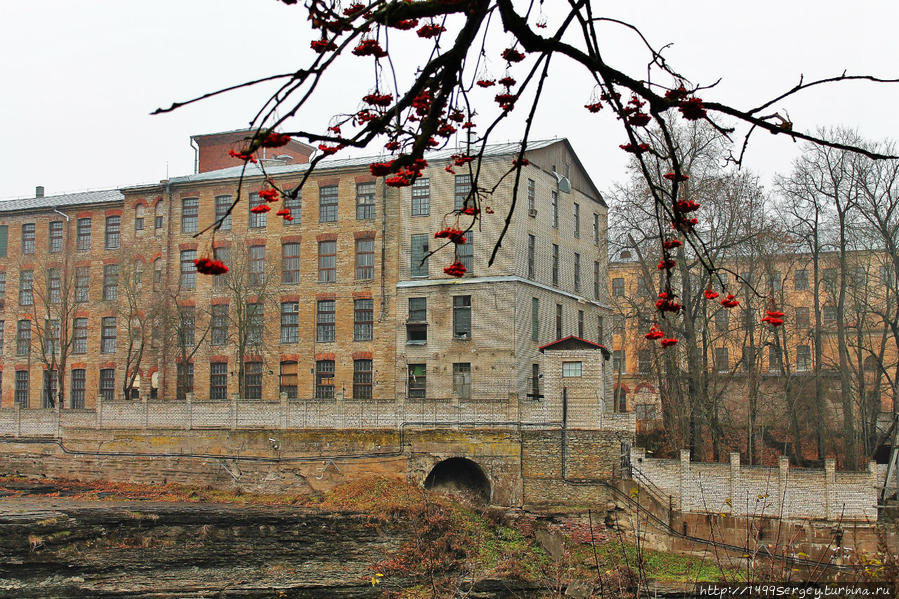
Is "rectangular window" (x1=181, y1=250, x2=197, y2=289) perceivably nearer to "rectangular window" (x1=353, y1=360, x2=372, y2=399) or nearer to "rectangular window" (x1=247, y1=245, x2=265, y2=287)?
"rectangular window" (x1=247, y1=245, x2=265, y2=287)

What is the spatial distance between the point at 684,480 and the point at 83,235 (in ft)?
104

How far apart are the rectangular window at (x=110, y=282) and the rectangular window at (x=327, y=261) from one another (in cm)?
1064

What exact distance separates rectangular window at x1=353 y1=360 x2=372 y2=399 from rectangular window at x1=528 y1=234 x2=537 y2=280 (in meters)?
7.90

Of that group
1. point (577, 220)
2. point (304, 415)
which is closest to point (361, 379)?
point (304, 415)

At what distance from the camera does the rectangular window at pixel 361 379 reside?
40.2 metres

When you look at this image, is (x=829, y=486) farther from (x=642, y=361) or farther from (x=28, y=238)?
(x=28, y=238)

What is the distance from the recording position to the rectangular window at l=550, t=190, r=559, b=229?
40938 millimetres

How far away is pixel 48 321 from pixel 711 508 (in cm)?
3155

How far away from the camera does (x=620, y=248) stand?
3622cm

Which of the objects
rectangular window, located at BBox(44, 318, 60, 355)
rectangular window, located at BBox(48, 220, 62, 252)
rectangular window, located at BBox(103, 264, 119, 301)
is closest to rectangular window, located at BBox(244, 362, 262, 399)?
rectangular window, located at BBox(103, 264, 119, 301)

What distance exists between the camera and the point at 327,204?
1638 inches

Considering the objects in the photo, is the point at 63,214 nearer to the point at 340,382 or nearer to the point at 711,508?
the point at 340,382

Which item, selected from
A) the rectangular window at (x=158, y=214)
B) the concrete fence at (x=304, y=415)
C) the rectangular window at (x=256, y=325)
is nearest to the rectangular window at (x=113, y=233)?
the rectangular window at (x=158, y=214)

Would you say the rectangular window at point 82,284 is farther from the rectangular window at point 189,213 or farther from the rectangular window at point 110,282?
the rectangular window at point 189,213
